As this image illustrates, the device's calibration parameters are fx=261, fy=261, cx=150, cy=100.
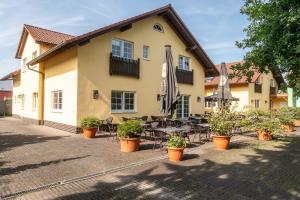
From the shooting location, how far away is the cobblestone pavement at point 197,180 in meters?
5.17

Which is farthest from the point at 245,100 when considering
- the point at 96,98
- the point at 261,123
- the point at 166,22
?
the point at 96,98

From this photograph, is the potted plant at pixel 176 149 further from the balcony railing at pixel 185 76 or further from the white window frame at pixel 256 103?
Result: the white window frame at pixel 256 103

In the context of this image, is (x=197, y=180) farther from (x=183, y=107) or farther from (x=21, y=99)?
(x=21, y=99)

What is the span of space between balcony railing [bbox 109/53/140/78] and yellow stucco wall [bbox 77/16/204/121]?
0.25 meters

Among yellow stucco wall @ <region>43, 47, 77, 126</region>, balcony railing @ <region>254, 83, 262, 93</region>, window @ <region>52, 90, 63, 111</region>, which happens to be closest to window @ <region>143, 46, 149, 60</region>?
yellow stucco wall @ <region>43, 47, 77, 126</region>

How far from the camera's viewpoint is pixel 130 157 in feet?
26.9

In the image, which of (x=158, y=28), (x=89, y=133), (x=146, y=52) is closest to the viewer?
(x=89, y=133)

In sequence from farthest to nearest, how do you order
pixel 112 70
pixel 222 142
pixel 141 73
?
pixel 141 73, pixel 112 70, pixel 222 142

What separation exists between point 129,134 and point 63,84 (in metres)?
7.30

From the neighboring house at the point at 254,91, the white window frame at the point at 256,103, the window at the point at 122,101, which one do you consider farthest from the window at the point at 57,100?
the white window frame at the point at 256,103

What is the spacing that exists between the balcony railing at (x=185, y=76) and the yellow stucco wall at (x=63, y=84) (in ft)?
24.7

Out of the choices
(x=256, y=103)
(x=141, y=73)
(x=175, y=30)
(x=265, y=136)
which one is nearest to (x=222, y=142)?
(x=265, y=136)

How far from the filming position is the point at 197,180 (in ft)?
19.9

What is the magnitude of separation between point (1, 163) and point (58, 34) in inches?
576
